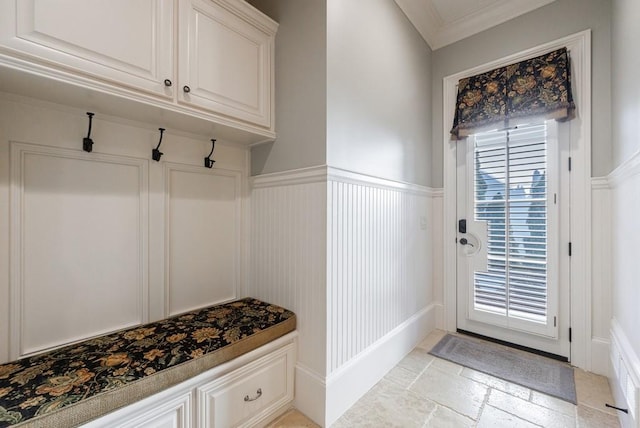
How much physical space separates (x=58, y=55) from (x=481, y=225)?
9.19ft

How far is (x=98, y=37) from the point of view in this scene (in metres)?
1.11

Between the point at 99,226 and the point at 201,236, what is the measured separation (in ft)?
1.71

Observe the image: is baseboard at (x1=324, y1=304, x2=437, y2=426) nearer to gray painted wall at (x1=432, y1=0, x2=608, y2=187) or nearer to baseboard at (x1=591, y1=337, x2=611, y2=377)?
baseboard at (x1=591, y1=337, x2=611, y2=377)

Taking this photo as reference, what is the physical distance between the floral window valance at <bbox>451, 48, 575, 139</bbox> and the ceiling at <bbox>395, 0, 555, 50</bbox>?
42 centimetres

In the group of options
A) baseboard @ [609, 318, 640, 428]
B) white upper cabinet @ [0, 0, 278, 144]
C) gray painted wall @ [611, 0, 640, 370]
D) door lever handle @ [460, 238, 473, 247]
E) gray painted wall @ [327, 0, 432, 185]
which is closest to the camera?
white upper cabinet @ [0, 0, 278, 144]

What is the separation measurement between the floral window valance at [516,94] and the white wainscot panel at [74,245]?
8.25 feet

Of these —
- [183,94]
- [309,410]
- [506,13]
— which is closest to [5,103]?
[183,94]

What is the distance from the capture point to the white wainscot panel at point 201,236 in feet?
5.40

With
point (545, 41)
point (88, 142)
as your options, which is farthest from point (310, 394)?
point (545, 41)

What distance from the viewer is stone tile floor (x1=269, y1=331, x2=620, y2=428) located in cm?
146

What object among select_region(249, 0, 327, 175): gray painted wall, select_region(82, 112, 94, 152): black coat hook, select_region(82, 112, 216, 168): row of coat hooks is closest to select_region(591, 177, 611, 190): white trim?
select_region(249, 0, 327, 175): gray painted wall

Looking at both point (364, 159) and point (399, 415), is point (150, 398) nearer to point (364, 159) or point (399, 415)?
point (399, 415)

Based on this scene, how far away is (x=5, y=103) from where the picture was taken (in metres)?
1.15

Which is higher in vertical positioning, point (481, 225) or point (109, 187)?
point (109, 187)
